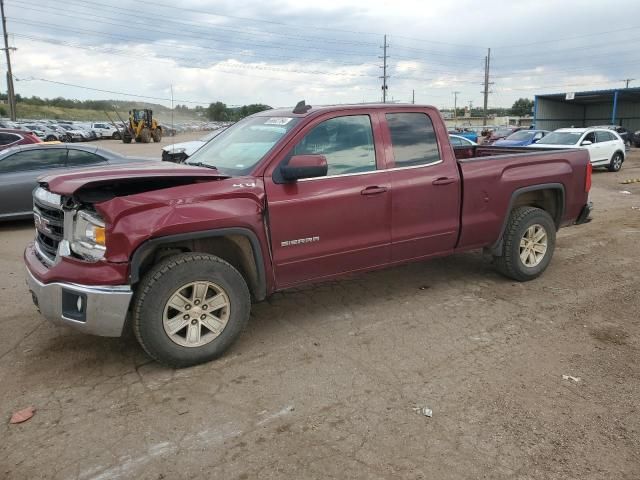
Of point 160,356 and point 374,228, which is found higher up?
point 374,228

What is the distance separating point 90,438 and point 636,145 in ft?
132

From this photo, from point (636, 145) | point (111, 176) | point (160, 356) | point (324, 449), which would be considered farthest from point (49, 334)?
point (636, 145)

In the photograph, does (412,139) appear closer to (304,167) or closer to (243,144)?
(304,167)

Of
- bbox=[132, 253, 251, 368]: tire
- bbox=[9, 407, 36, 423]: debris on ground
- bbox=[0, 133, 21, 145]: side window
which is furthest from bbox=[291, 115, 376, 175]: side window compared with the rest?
bbox=[0, 133, 21, 145]: side window

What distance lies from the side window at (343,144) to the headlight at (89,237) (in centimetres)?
158

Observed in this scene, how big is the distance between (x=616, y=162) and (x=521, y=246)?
1580 centimetres

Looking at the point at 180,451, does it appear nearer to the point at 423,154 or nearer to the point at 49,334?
the point at 49,334

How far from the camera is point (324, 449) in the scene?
2898mm

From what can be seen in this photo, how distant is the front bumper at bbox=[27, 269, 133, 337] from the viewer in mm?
3480

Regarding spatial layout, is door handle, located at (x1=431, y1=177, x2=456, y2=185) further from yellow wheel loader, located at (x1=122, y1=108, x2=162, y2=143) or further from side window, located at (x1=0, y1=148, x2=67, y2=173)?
yellow wheel loader, located at (x1=122, y1=108, x2=162, y2=143)

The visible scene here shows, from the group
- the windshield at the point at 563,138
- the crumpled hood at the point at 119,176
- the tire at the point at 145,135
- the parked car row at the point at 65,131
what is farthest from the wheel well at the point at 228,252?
the tire at the point at 145,135

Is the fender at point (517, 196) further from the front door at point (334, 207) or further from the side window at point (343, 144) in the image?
the side window at point (343, 144)

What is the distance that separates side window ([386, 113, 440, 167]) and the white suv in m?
14.5

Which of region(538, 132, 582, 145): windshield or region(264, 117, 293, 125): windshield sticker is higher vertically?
region(264, 117, 293, 125): windshield sticker
